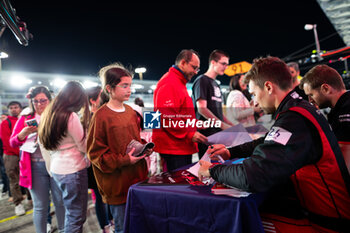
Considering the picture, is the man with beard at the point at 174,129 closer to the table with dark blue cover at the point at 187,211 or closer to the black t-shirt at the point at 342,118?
the table with dark blue cover at the point at 187,211

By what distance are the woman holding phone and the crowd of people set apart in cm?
1

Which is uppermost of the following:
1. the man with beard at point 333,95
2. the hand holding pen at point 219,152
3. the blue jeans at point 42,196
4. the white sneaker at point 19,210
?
the man with beard at point 333,95

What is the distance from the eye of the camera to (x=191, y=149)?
2104mm

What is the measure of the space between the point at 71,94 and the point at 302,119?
181cm

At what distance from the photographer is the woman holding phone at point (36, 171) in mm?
2135

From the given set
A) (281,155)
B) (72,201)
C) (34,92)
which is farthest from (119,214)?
(34,92)

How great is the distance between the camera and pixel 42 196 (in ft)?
7.06

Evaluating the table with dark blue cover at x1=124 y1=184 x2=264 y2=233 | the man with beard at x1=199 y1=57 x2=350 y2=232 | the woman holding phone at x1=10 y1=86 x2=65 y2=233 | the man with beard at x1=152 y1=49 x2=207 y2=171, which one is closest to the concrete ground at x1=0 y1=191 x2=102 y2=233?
the woman holding phone at x1=10 y1=86 x2=65 y2=233

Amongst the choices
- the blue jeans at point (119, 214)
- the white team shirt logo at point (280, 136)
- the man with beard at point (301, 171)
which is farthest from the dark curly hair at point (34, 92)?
the white team shirt logo at point (280, 136)

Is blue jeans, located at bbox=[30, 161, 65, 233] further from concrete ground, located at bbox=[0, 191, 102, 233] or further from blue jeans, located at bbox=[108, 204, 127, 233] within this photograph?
blue jeans, located at bbox=[108, 204, 127, 233]

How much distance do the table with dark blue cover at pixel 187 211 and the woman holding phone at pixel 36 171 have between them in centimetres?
139

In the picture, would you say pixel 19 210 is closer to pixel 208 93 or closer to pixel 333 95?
pixel 208 93

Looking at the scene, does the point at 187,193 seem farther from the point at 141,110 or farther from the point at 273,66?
the point at 141,110
